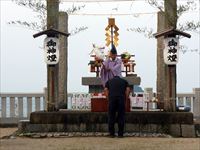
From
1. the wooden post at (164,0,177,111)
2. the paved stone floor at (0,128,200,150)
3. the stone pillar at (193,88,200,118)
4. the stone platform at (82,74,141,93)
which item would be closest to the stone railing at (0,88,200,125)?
the stone pillar at (193,88,200,118)

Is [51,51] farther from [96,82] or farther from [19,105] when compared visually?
[19,105]

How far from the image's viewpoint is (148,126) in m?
13.2

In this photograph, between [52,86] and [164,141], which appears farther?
[52,86]

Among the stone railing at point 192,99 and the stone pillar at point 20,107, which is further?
the stone railing at point 192,99

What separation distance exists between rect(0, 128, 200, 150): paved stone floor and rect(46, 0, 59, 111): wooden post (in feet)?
6.01

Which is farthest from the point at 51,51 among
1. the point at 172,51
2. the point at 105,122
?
the point at 172,51

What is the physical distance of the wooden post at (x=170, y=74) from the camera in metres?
13.8

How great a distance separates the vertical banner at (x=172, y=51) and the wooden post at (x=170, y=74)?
0.67 feet

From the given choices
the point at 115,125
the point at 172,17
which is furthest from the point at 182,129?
the point at 172,17

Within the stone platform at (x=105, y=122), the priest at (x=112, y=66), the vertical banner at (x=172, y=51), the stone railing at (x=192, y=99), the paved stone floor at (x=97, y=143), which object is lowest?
the paved stone floor at (x=97, y=143)

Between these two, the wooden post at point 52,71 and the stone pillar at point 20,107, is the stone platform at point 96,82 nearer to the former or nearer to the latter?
the stone pillar at point 20,107

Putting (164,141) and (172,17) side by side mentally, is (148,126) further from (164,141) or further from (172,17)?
(172,17)

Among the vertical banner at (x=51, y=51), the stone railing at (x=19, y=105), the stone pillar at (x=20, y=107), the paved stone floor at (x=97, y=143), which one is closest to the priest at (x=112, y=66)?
the paved stone floor at (x=97, y=143)

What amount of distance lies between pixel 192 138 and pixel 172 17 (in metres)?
3.37
